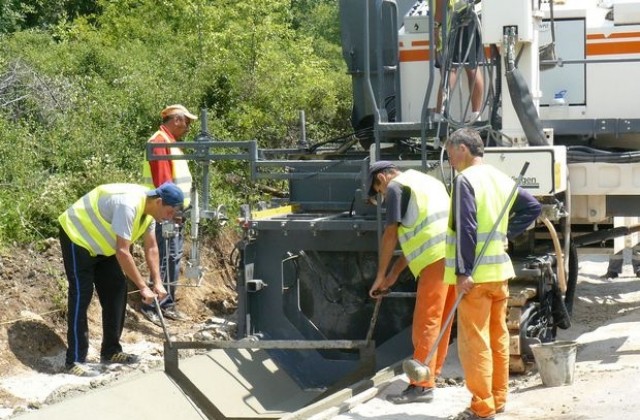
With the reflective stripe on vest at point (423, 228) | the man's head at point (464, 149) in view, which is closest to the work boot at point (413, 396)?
the reflective stripe on vest at point (423, 228)

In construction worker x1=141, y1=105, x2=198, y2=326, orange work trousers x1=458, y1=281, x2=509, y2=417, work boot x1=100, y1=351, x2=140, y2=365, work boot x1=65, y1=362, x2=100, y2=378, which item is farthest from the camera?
construction worker x1=141, y1=105, x2=198, y2=326

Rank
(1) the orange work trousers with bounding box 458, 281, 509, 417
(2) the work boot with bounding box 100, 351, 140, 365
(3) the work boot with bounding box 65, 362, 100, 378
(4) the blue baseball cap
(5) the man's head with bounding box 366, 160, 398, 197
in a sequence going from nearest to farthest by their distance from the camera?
(1) the orange work trousers with bounding box 458, 281, 509, 417 < (5) the man's head with bounding box 366, 160, 398, 197 < (4) the blue baseball cap < (3) the work boot with bounding box 65, 362, 100, 378 < (2) the work boot with bounding box 100, 351, 140, 365

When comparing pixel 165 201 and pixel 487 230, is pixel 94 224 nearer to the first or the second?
pixel 165 201

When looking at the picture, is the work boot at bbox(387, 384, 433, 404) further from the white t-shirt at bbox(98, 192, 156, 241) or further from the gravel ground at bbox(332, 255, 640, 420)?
the white t-shirt at bbox(98, 192, 156, 241)

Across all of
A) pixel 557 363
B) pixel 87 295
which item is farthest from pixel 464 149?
pixel 87 295

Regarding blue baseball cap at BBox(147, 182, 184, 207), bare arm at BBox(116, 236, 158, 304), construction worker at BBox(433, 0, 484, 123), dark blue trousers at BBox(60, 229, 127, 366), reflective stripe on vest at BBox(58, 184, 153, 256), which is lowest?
dark blue trousers at BBox(60, 229, 127, 366)

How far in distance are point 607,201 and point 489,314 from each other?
272cm

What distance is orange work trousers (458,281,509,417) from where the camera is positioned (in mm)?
6930

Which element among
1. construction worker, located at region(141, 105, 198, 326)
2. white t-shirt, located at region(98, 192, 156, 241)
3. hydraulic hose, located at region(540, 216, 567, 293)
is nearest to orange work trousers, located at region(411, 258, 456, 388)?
hydraulic hose, located at region(540, 216, 567, 293)

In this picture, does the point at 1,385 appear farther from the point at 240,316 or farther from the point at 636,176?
the point at 636,176

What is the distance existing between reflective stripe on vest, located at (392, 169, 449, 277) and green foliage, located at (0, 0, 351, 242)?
4.13 metres

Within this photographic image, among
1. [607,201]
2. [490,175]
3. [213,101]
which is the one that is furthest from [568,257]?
[213,101]

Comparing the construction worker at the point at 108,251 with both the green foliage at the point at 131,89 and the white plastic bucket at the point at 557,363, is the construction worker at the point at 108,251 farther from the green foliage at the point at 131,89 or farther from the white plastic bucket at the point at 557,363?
the white plastic bucket at the point at 557,363

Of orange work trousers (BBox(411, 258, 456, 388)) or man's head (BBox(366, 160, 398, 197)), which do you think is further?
man's head (BBox(366, 160, 398, 197))
